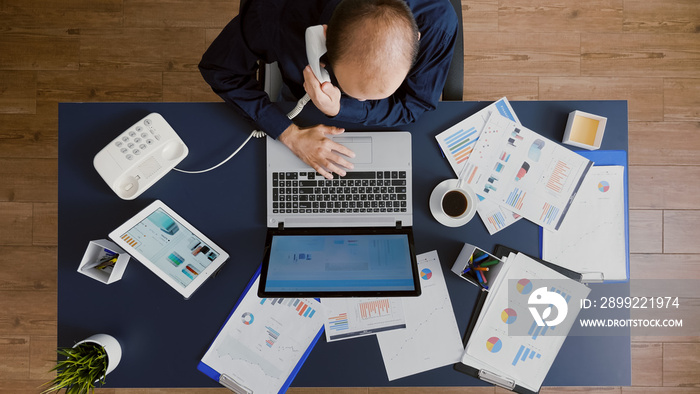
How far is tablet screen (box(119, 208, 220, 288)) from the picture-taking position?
1.12 meters

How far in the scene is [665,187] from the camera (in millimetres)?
1990

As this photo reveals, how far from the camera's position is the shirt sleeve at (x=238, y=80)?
1164 millimetres

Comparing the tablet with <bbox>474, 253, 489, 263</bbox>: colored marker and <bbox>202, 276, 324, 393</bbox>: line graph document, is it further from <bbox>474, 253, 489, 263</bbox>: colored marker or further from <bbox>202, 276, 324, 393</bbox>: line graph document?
<bbox>474, 253, 489, 263</bbox>: colored marker

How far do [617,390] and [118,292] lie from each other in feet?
7.00

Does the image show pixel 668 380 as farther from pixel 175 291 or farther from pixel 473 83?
pixel 175 291

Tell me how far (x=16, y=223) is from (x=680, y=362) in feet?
10.3

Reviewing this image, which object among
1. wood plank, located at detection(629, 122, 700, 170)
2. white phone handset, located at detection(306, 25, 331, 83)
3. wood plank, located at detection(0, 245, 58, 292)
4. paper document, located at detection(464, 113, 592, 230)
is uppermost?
white phone handset, located at detection(306, 25, 331, 83)

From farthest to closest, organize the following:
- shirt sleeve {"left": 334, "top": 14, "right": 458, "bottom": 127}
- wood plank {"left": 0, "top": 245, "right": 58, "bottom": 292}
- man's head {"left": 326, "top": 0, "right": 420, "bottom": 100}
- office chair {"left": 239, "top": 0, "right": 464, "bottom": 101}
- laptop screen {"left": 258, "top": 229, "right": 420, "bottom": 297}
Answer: wood plank {"left": 0, "top": 245, "right": 58, "bottom": 292} < office chair {"left": 239, "top": 0, "right": 464, "bottom": 101} < shirt sleeve {"left": 334, "top": 14, "right": 458, "bottom": 127} < laptop screen {"left": 258, "top": 229, "right": 420, "bottom": 297} < man's head {"left": 326, "top": 0, "right": 420, "bottom": 100}

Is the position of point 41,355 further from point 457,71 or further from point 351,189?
point 457,71

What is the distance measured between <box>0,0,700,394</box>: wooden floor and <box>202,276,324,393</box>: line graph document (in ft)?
2.76

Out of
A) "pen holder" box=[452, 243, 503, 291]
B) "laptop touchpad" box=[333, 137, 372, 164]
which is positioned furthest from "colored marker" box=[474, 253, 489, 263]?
"laptop touchpad" box=[333, 137, 372, 164]

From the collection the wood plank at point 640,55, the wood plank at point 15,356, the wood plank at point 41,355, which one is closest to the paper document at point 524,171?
the wood plank at point 640,55

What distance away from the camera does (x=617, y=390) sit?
6.50 ft

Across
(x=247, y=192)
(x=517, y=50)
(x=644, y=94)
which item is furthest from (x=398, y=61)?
(x=644, y=94)
